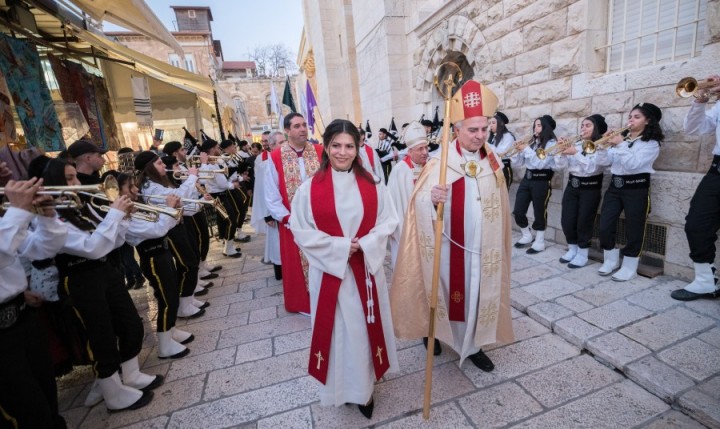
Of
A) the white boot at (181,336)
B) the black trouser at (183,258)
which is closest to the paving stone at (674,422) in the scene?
the white boot at (181,336)

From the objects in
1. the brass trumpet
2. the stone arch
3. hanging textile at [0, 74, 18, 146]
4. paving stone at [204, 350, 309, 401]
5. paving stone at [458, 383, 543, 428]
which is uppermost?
the stone arch

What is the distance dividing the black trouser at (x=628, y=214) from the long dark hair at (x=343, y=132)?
361 centimetres

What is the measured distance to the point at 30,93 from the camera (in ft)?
15.0

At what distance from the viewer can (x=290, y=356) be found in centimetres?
342

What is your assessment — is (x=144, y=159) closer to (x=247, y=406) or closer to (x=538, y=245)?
(x=247, y=406)

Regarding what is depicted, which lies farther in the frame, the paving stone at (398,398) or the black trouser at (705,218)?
the black trouser at (705,218)

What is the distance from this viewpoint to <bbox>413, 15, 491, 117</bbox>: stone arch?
23.4ft

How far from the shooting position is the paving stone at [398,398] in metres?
2.55

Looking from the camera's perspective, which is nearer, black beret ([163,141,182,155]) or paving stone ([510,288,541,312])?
paving stone ([510,288,541,312])

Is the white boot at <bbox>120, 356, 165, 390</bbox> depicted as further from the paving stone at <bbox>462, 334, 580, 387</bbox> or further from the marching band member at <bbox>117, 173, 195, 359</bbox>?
→ the paving stone at <bbox>462, 334, 580, 387</bbox>

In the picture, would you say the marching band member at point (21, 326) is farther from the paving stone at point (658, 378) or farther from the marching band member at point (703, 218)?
the marching band member at point (703, 218)

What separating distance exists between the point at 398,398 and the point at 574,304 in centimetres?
238

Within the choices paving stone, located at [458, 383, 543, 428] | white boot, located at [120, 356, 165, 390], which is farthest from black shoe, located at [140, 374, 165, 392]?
paving stone, located at [458, 383, 543, 428]

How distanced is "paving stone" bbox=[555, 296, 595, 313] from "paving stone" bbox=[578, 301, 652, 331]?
72 mm
